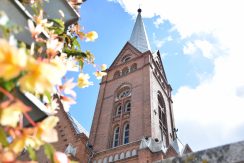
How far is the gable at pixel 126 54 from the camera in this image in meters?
26.1

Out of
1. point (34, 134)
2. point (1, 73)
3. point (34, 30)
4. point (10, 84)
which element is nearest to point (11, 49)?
point (1, 73)

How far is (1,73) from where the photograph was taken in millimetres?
735

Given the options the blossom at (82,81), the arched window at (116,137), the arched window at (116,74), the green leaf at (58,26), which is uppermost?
the arched window at (116,74)

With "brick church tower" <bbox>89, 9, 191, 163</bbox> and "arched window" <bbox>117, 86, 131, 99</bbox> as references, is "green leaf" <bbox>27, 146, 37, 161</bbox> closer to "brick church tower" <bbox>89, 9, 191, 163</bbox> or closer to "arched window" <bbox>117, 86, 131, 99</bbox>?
"brick church tower" <bbox>89, 9, 191, 163</bbox>

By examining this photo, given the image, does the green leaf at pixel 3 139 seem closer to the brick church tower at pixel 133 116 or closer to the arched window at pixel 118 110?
the brick church tower at pixel 133 116

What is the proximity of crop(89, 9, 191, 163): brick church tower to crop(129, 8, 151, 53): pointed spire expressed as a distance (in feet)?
2.19

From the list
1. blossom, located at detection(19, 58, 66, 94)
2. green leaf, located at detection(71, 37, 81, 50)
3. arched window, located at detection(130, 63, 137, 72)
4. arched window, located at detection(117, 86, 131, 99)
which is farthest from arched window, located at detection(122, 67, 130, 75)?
blossom, located at detection(19, 58, 66, 94)

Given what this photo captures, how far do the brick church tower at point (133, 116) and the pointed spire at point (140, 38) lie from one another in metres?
0.67

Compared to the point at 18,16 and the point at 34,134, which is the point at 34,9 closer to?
the point at 18,16

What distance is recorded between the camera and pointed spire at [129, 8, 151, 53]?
92.3 feet

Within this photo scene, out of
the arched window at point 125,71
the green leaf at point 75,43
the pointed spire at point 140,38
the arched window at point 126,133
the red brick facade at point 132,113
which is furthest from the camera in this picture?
the pointed spire at point 140,38

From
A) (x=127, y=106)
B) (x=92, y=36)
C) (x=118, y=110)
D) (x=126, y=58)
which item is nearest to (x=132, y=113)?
(x=127, y=106)

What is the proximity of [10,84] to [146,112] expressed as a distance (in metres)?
17.3

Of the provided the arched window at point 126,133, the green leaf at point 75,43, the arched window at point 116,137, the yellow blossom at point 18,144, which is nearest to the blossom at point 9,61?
the yellow blossom at point 18,144
